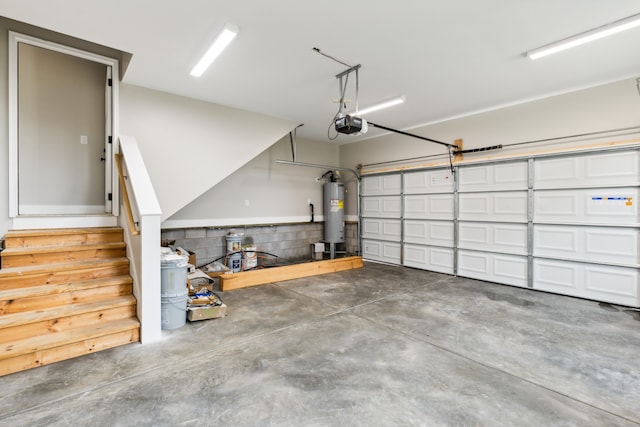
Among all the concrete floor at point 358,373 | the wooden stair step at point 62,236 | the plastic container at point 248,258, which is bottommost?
the concrete floor at point 358,373

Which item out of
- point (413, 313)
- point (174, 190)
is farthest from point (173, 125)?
point (413, 313)

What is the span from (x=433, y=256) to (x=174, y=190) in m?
4.98

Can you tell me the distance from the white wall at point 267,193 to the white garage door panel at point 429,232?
244 centimetres

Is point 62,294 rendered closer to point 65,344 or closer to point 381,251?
point 65,344

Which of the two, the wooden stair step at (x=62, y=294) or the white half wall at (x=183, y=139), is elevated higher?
the white half wall at (x=183, y=139)

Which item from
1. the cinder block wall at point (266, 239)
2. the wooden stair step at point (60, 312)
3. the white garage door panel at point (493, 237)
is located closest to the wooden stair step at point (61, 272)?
the wooden stair step at point (60, 312)

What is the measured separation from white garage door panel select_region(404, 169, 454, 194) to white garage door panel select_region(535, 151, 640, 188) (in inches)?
57.3

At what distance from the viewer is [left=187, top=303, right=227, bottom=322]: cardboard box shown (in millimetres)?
3416

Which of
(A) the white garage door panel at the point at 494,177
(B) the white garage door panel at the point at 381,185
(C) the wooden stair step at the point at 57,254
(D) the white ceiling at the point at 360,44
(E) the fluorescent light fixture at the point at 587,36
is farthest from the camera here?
(B) the white garage door panel at the point at 381,185

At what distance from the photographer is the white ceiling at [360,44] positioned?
2645 millimetres

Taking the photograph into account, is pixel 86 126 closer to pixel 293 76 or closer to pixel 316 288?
pixel 293 76

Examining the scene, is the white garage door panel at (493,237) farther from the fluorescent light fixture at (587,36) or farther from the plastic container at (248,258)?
the plastic container at (248,258)

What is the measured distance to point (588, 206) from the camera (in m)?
4.36

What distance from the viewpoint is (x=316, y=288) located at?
16.0 ft
